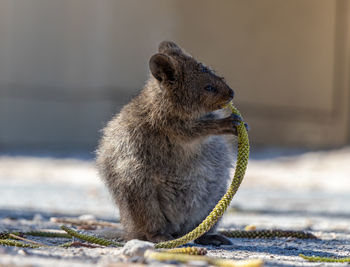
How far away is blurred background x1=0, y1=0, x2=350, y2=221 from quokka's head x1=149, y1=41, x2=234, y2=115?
5889 mm

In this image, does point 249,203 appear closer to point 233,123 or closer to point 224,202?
point 233,123

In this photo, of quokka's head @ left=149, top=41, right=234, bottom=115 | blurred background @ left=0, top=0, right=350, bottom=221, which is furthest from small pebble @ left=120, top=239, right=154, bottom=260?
blurred background @ left=0, top=0, right=350, bottom=221

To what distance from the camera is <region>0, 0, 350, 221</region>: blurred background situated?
43.9 ft

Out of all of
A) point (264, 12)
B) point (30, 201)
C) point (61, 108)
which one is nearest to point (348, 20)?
point (264, 12)

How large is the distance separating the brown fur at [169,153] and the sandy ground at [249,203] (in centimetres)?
39

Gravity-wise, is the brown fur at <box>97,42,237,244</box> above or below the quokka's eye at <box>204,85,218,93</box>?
below

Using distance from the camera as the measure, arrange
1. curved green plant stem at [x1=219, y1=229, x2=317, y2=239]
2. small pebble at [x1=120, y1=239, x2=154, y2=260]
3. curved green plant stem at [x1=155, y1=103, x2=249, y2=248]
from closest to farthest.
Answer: small pebble at [x1=120, y1=239, x2=154, y2=260], curved green plant stem at [x1=155, y1=103, x2=249, y2=248], curved green plant stem at [x1=219, y1=229, x2=317, y2=239]

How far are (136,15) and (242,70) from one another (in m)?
3.42

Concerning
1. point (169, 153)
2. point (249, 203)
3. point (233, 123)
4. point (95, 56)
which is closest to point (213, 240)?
point (169, 153)

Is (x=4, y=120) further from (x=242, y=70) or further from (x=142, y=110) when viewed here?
(x=142, y=110)

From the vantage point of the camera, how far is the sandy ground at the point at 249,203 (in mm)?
3768

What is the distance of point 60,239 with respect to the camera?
471 cm

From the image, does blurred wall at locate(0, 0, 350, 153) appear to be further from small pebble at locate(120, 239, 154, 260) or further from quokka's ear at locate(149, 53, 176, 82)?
small pebble at locate(120, 239, 154, 260)

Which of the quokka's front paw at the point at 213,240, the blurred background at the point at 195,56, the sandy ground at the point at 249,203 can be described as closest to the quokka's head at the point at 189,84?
the quokka's front paw at the point at 213,240
